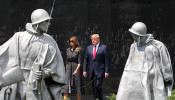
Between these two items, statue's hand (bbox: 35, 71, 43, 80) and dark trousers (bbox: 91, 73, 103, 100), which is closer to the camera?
statue's hand (bbox: 35, 71, 43, 80)

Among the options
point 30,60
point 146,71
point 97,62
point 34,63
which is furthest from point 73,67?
point 34,63

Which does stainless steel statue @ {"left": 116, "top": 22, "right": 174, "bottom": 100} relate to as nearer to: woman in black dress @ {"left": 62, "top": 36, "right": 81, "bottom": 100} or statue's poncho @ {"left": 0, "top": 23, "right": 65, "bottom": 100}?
woman in black dress @ {"left": 62, "top": 36, "right": 81, "bottom": 100}

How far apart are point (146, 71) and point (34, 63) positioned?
3.47 meters

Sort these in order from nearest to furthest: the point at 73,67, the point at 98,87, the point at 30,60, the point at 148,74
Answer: the point at 30,60 < the point at 148,74 < the point at 98,87 < the point at 73,67

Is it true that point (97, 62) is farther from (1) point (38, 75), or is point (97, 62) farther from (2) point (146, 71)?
(1) point (38, 75)

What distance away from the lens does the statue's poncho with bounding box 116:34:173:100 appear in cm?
1332

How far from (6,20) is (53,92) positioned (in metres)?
9.08

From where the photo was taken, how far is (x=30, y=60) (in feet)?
35.6

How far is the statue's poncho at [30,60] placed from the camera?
10789mm

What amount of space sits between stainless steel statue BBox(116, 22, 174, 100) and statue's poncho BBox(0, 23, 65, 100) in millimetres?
2842

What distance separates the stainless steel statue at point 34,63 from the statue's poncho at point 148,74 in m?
2.82

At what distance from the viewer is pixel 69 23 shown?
64.4 feet

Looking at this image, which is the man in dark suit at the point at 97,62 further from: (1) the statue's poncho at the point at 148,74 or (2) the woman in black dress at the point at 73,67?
(1) the statue's poncho at the point at 148,74

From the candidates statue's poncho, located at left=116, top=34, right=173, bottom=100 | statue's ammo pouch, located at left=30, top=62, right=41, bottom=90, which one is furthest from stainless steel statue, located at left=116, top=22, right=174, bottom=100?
statue's ammo pouch, located at left=30, top=62, right=41, bottom=90
